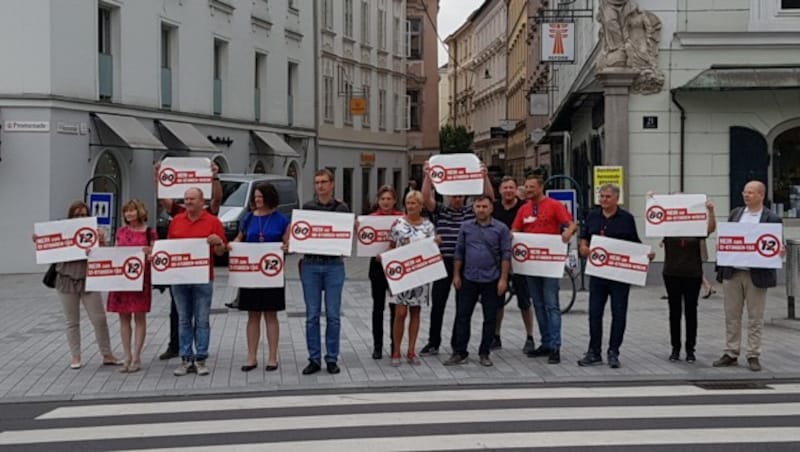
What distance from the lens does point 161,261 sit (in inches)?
432

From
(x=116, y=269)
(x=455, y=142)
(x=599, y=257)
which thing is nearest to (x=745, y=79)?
(x=599, y=257)

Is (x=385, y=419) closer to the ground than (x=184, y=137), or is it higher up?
closer to the ground

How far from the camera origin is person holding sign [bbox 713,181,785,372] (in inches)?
441

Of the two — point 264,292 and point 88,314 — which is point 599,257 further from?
point 88,314

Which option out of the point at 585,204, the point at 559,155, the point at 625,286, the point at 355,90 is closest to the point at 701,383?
the point at 625,286

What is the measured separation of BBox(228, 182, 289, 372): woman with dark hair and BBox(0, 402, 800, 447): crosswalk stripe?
2213 millimetres

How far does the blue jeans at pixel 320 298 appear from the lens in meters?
11.1

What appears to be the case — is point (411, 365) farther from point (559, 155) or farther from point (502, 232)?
point (559, 155)

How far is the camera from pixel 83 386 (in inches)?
419

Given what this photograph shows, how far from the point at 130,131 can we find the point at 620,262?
60.2 feet

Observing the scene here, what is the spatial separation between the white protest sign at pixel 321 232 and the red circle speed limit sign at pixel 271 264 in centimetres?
17

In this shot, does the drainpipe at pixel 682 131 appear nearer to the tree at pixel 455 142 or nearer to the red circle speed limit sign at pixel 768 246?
the red circle speed limit sign at pixel 768 246

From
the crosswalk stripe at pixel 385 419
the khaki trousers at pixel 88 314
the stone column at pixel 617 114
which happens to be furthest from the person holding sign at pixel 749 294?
the stone column at pixel 617 114

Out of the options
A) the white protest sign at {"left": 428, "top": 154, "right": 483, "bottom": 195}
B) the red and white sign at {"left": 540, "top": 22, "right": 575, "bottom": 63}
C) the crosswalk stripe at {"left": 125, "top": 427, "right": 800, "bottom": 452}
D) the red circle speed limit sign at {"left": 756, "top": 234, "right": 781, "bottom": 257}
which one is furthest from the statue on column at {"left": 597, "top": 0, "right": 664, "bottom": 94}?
the crosswalk stripe at {"left": 125, "top": 427, "right": 800, "bottom": 452}
